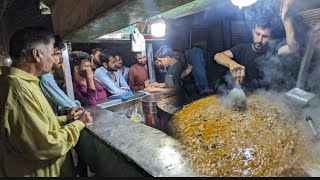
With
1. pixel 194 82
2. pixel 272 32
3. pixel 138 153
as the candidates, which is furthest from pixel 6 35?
pixel 272 32

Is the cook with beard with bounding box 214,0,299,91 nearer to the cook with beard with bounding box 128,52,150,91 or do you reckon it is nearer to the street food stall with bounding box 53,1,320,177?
the street food stall with bounding box 53,1,320,177

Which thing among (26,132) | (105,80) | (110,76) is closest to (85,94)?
(105,80)

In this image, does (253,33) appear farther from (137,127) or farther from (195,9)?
(137,127)

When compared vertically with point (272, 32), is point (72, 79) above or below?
below

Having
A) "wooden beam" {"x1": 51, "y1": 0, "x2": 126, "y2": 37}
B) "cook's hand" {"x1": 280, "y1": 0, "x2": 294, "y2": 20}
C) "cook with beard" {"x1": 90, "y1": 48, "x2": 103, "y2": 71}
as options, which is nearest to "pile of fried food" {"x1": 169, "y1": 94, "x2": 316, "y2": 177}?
"cook's hand" {"x1": 280, "y1": 0, "x2": 294, "y2": 20}

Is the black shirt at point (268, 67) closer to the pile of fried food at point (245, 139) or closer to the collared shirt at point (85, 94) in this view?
the pile of fried food at point (245, 139)

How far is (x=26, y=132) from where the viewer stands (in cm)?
175

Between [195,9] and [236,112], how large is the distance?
145 centimetres

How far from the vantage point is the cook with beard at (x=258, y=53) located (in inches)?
71.7

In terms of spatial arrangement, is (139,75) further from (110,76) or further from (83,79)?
(83,79)

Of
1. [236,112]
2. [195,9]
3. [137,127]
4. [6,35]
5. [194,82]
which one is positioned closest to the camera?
[236,112]

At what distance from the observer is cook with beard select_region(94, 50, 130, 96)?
557cm

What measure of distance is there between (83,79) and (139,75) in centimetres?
266

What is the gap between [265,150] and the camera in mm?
1905
